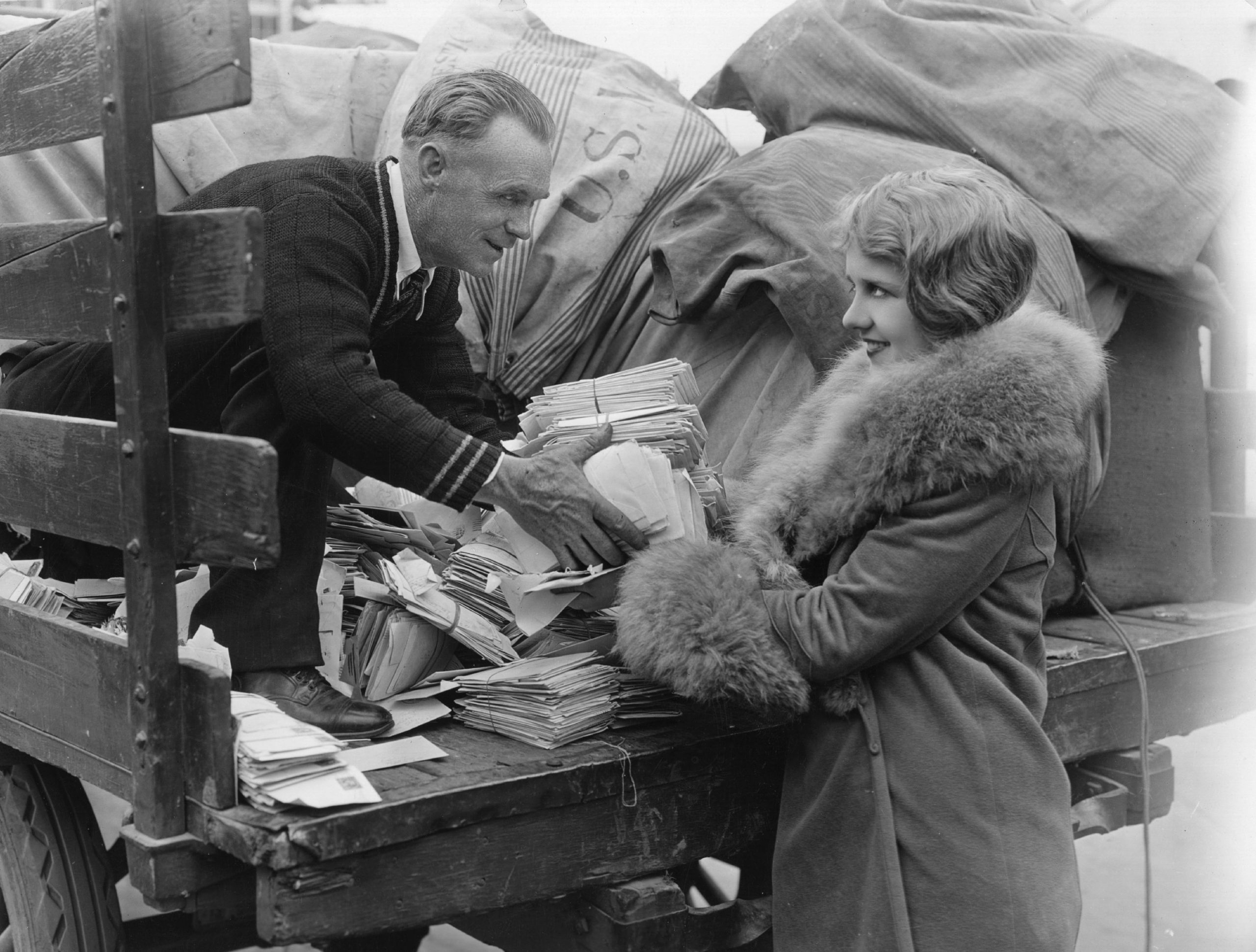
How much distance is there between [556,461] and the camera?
83.9 inches

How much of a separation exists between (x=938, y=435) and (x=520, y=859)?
81 cm

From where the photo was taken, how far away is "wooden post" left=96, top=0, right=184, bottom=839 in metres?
1.56

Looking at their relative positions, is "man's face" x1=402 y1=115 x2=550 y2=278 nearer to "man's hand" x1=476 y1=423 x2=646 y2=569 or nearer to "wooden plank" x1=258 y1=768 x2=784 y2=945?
"man's hand" x1=476 y1=423 x2=646 y2=569

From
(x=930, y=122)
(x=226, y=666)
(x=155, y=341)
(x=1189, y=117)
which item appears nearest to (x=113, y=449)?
(x=155, y=341)

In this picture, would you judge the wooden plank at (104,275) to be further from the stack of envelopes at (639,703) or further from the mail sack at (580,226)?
the mail sack at (580,226)

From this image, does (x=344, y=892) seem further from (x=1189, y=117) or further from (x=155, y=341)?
(x=1189, y=117)

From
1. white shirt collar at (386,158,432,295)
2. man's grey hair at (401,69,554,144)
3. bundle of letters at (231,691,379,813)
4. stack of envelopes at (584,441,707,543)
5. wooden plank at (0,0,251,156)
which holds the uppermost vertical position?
wooden plank at (0,0,251,156)

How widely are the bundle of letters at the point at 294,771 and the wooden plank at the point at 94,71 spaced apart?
2.53 ft

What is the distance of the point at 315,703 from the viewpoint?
2.03 m

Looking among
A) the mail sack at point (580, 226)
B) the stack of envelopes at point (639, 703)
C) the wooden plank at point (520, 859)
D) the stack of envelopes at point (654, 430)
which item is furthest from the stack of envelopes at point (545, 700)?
the mail sack at point (580, 226)

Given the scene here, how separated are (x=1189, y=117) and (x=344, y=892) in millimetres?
2474

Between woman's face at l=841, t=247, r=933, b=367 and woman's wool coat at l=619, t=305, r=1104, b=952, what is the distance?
0.18ft

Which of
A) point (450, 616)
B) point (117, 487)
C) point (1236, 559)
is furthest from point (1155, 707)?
point (117, 487)

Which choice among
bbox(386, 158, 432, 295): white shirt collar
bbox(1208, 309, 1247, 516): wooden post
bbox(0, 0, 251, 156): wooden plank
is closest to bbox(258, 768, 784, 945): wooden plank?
bbox(0, 0, 251, 156): wooden plank
